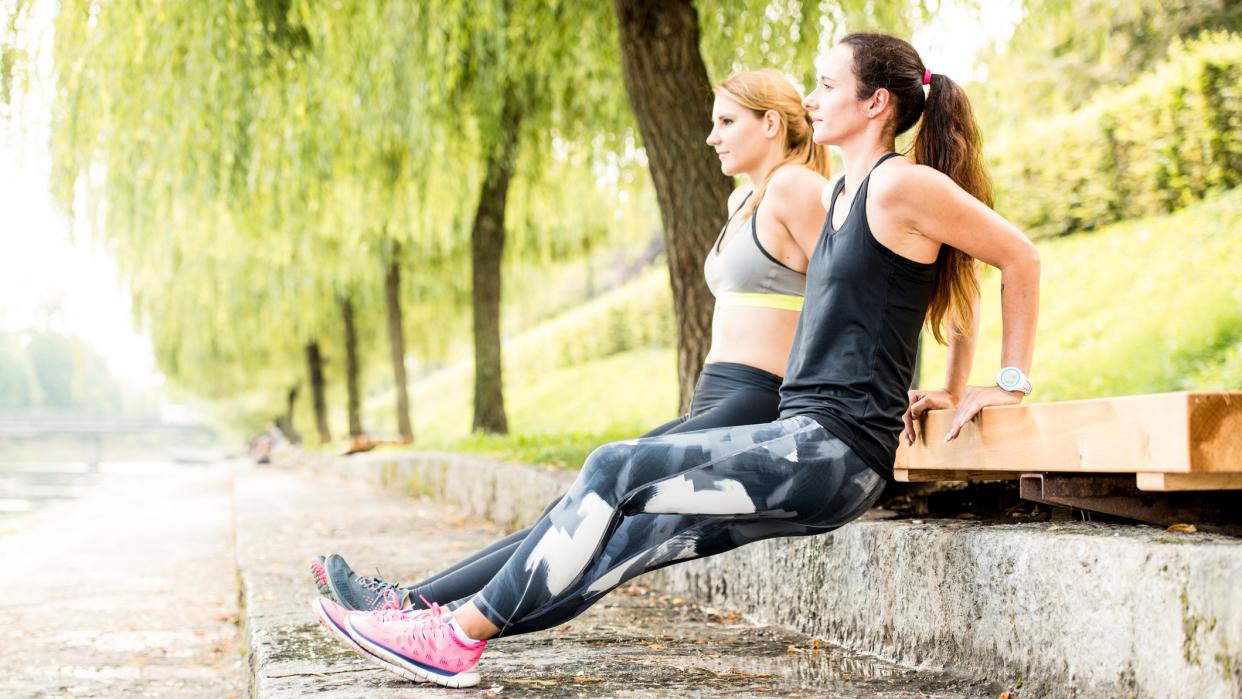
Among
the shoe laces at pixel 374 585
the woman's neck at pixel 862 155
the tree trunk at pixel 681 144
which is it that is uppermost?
the tree trunk at pixel 681 144

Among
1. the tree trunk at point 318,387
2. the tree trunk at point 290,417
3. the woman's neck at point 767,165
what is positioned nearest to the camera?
the woman's neck at point 767,165

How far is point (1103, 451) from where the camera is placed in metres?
2.05

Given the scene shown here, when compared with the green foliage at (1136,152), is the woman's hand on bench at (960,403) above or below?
below

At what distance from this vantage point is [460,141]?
30.0 ft

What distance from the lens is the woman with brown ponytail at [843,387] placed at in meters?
2.35

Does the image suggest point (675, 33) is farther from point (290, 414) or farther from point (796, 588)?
point (290, 414)

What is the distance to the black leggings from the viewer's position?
2848 millimetres

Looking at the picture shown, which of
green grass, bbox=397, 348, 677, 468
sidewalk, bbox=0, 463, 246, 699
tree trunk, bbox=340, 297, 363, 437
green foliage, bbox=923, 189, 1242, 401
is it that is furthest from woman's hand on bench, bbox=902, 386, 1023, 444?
tree trunk, bbox=340, 297, 363, 437

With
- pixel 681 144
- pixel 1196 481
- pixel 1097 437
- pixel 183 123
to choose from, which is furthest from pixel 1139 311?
pixel 1196 481

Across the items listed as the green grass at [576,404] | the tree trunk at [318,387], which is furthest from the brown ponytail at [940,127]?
the tree trunk at [318,387]

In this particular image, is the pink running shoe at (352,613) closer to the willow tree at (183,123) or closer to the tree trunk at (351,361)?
the willow tree at (183,123)

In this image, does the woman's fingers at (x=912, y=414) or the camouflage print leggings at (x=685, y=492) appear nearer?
the camouflage print leggings at (x=685, y=492)

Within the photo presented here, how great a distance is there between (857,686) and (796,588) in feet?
2.53

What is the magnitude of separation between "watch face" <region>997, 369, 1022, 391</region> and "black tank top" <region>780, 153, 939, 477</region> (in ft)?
0.66
